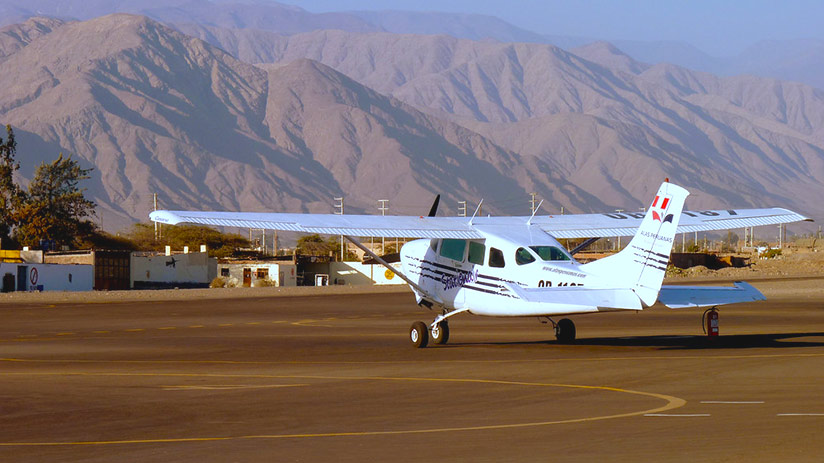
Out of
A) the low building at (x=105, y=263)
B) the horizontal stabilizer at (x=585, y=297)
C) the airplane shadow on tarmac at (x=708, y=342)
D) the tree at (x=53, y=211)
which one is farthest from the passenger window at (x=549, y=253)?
the tree at (x=53, y=211)

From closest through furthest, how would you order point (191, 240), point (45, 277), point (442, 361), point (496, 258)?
1. point (442, 361)
2. point (496, 258)
3. point (45, 277)
4. point (191, 240)

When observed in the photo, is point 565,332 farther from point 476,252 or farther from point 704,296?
point 704,296

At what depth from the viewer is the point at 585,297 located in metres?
18.4

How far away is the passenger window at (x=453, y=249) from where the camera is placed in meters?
21.8

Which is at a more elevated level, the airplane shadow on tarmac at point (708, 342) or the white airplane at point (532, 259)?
the white airplane at point (532, 259)

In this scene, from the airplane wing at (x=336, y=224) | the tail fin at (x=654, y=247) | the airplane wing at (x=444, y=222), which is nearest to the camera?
the tail fin at (x=654, y=247)

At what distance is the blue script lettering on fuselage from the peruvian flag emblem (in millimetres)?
4195

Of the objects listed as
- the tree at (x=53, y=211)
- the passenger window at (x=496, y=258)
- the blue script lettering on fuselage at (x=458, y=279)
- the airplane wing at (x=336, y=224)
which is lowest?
the blue script lettering on fuselage at (x=458, y=279)

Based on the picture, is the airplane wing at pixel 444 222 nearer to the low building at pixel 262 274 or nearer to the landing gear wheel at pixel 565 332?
the landing gear wheel at pixel 565 332

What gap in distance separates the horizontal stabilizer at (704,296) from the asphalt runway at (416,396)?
0.86m

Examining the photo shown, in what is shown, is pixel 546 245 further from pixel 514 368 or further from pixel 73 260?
pixel 73 260

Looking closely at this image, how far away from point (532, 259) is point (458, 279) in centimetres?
201

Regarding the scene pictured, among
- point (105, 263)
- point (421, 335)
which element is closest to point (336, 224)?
point (421, 335)

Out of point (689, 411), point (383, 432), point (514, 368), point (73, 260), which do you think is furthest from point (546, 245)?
point (73, 260)
